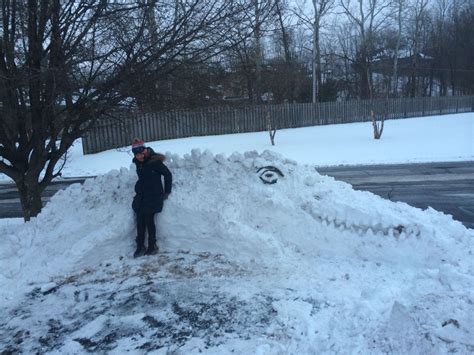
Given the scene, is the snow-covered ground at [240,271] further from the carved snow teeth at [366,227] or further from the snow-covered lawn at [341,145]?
the snow-covered lawn at [341,145]

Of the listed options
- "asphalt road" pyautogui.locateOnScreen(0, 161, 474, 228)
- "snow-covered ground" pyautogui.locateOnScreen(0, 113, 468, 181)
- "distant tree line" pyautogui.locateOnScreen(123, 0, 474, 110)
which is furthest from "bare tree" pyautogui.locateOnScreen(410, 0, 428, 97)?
"asphalt road" pyautogui.locateOnScreen(0, 161, 474, 228)

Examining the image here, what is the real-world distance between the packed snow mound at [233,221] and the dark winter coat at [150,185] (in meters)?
0.26

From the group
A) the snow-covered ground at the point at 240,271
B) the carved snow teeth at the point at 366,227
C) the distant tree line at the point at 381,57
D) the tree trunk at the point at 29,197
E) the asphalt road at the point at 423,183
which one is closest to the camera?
the snow-covered ground at the point at 240,271

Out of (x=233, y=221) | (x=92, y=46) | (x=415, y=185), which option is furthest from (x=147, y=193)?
(x=415, y=185)

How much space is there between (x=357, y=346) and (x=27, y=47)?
5341mm

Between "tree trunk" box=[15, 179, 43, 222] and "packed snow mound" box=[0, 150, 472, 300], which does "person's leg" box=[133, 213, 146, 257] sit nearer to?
"packed snow mound" box=[0, 150, 472, 300]

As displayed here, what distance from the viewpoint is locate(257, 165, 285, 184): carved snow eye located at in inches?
223

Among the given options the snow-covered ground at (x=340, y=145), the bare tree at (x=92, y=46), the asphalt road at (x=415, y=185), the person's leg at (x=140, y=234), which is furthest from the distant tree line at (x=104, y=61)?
the snow-covered ground at (x=340, y=145)

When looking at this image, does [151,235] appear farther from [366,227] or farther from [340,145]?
[340,145]

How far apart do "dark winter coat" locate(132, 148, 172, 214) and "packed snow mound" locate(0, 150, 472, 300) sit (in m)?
0.26

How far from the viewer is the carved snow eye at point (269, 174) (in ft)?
18.6

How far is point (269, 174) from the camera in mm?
5711

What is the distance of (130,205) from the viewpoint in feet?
19.0

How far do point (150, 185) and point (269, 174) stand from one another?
5.31 feet
